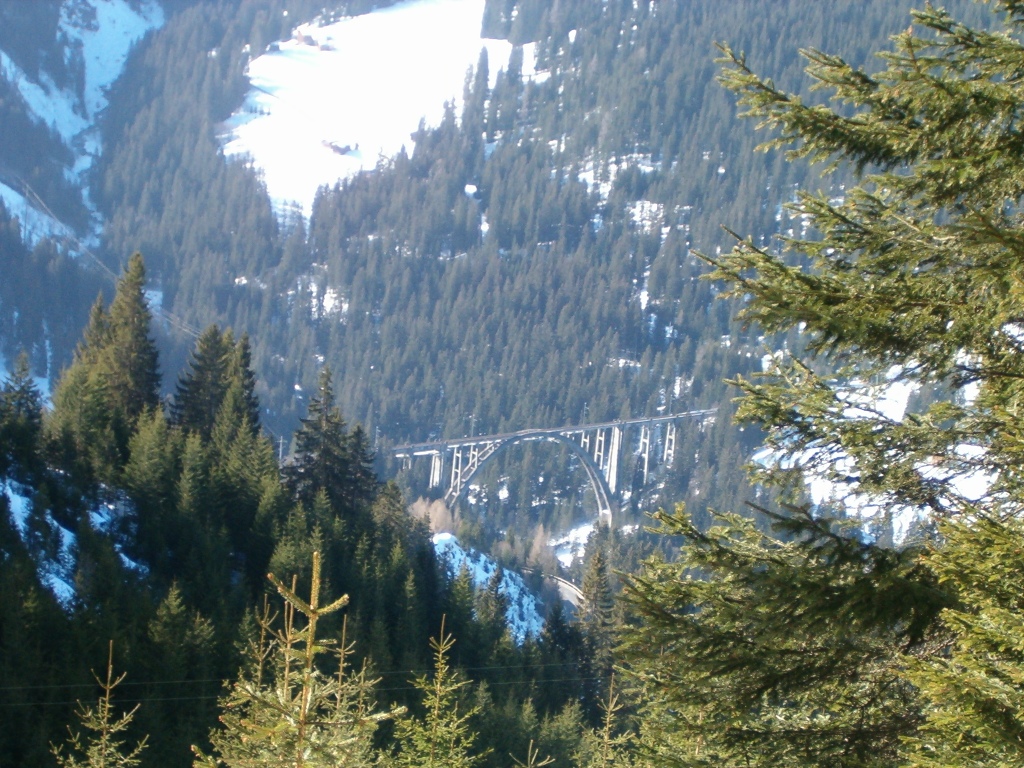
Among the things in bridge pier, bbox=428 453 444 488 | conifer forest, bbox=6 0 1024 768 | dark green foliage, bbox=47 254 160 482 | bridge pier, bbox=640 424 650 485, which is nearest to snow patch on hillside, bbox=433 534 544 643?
conifer forest, bbox=6 0 1024 768

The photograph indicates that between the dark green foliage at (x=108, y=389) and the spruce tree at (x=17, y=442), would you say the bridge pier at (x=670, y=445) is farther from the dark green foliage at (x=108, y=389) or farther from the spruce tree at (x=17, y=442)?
the spruce tree at (x=17, y=442)

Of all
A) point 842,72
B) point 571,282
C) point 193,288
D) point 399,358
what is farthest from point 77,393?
point 571,282

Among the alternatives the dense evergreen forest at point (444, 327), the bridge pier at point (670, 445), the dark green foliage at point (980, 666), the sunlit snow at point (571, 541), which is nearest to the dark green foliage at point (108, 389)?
the dark green foliage at point (980, 666)

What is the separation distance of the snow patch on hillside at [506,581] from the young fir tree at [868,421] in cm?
5270

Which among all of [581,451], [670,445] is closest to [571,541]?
[581,451]

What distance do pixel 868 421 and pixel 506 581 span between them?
6735 centimetres

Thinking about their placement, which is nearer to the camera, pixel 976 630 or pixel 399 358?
pixel 976 630

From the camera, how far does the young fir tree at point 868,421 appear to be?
4.99 m

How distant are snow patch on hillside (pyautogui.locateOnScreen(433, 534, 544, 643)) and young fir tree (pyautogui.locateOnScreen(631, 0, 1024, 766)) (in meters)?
52.7

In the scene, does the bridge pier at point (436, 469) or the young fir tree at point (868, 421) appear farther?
the bridge pier at point (436, 469)

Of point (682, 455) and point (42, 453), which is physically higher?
point (42, 453)

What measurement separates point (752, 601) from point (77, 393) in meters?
33.2

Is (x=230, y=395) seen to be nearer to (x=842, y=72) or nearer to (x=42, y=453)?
(x=42, y=453)

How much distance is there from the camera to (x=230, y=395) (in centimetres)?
4191
